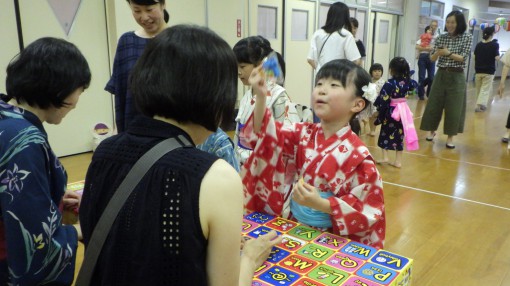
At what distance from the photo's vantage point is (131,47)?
173 cm

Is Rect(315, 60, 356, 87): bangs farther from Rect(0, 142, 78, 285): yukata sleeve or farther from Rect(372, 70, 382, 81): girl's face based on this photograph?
Rect(372, 70, 382, 81): girl's face

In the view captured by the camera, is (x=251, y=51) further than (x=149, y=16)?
Yes

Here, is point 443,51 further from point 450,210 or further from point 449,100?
point 450,210

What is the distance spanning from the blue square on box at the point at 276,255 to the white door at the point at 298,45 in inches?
223

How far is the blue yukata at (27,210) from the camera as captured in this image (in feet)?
3.21

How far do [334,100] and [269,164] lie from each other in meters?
0.34

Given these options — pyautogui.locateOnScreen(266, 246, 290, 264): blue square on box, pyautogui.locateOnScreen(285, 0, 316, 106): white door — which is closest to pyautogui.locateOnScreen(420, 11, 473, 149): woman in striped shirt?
pyautogui.locateOnScreen(285, 0, 316, 106): white door

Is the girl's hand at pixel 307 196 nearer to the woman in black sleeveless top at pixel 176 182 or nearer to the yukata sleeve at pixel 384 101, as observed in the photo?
the woman in black sleeveless top at pixel 176 182

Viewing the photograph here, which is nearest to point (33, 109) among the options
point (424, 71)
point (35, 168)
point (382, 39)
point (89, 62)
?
point (35, 168)

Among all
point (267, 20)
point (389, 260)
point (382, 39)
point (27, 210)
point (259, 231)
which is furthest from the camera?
point (382, 39)

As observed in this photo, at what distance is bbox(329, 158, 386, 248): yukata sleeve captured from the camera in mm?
1309

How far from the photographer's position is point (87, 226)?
793 millimetres

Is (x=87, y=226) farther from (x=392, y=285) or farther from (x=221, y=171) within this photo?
(x=392, y=285)

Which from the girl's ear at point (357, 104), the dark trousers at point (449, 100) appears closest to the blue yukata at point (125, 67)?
the girl's ear at point (357, 104)
